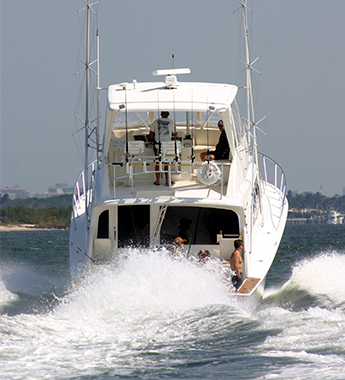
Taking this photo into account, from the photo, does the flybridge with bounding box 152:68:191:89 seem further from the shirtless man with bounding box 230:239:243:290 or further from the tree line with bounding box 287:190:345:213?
the tree line with bounding box 287:190:345:213

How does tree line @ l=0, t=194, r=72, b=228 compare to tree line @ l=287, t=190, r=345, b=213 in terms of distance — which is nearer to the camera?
tree line @ l=0, t=194, r=72, b=228

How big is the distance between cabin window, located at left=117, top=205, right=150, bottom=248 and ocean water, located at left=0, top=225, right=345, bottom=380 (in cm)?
44

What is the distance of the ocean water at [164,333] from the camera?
5.64 metres

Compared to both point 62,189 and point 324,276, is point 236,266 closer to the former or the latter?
point 324,276

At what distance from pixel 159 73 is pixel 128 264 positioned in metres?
4.09

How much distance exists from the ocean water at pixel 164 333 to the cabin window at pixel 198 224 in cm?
81

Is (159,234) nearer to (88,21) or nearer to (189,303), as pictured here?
(189,303)

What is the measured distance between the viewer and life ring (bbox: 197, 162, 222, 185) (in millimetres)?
8867

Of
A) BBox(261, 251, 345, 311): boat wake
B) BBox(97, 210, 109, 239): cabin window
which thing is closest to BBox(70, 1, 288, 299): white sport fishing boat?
BBox(97, 210, 109, 239): cabin window

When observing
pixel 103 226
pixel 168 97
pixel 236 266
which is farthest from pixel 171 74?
pixel 236 266

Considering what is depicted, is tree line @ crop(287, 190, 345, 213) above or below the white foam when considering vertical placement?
below

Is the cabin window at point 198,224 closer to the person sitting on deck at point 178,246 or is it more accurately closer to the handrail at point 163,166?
the person sitting on deck at point 178,246

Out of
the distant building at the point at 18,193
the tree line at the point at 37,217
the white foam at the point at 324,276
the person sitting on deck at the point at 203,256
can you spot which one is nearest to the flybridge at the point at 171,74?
the person sitting on deck at the point at 203,256

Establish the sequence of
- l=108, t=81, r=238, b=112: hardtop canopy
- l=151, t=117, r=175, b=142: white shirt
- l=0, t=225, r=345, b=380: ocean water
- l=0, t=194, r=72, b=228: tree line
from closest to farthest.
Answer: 1. l=0, t=225, r=345, b=380: ocean water
2. l=108, t=81, r=238, b=112: hardtop canopy
3. l=151, t=117, r=175, b=142: white shirt
4. l=0, t=194, r=72, b=228: tree line
